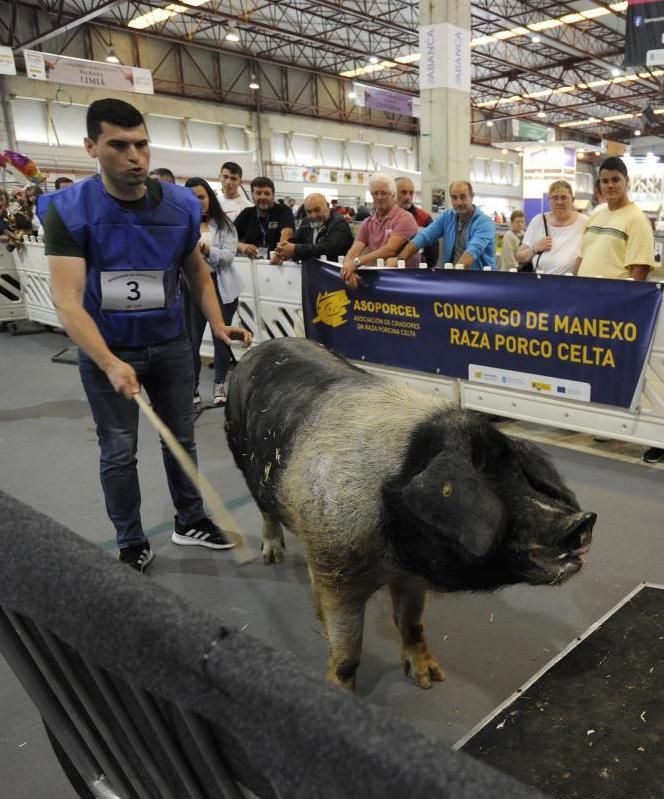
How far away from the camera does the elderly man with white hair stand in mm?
5270

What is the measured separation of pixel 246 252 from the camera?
20.2 feet

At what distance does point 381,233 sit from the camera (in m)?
5.54

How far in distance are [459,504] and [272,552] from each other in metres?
1.82

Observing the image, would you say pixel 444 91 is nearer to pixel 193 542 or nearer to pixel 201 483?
pixel 193 542

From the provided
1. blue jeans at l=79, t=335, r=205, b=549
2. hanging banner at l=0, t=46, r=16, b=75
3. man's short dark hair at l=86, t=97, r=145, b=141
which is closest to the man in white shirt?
blue jeans at l=79, t=335, r=205, b=549

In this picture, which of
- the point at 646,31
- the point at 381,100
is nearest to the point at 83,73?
the point at 381,100

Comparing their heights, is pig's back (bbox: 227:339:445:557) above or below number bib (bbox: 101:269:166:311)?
below

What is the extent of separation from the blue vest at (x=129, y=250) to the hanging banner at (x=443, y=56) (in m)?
6.69

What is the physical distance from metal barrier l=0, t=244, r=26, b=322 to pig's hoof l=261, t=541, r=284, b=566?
819cm

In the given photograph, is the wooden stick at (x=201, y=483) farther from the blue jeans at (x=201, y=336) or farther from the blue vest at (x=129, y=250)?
the blue jeans at (x=201, y=336)

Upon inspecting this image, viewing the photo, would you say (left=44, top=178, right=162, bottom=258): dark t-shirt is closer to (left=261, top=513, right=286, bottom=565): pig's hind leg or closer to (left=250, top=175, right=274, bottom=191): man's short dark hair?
(left=261, top=513, right=286, bottom=565): pig's hind leg

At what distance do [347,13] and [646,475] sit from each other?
59.8 ft

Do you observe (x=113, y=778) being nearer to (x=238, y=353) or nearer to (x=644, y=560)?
(x=644, y=560)

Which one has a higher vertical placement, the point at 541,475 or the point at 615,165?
the point at 615,165
